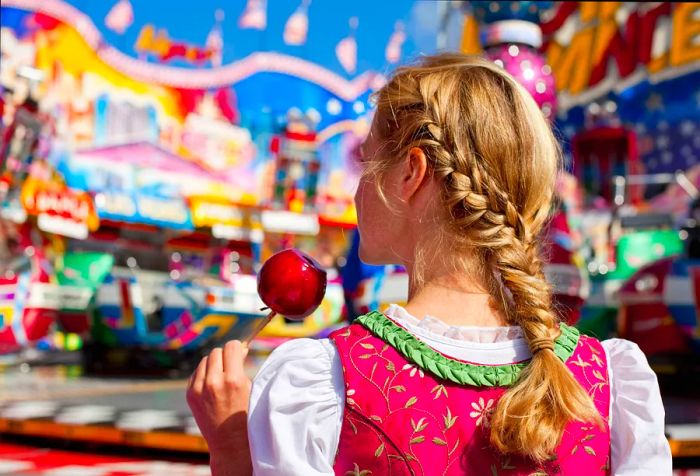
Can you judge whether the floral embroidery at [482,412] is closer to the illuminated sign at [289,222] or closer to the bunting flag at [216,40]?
the illuminated sign at [289,222]

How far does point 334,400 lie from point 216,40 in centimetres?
1138

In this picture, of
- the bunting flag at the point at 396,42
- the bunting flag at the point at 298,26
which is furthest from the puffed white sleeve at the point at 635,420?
the bunting flag at the point at 396,42

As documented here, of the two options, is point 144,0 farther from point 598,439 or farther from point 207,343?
point 598,439

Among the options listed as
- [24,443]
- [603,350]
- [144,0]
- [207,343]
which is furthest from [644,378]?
[144,0]

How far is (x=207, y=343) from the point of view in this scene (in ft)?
20.6

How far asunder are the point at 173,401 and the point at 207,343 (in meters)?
1.68

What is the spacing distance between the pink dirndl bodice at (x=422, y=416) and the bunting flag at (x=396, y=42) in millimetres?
12555

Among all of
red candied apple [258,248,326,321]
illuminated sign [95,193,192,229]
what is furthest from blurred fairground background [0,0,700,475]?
red candied apple [258,248,326,321]

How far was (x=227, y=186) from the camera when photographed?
11.7m

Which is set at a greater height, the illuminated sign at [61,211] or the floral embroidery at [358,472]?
the floral embroidery at [358,472]

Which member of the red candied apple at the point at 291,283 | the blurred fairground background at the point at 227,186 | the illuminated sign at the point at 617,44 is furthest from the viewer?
the illuminated sign at the point at 617,44

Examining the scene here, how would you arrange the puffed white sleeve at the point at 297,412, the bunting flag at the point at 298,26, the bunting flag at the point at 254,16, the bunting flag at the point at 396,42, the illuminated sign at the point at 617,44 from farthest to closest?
the bunting flag at the point at 396,42
the bunting flag at the point at 298,26
the bunting flag at the point at 254,16
the illuminated sign at the point at 617,44
the puffed white sleeve at the point at 297,412

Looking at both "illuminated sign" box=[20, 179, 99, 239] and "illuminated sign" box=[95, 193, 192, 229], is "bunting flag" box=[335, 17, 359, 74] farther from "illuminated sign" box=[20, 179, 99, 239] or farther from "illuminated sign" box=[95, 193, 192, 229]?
"illuminated sign" box=[20, 179, 99, 239]

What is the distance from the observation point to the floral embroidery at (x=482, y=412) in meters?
0.81
